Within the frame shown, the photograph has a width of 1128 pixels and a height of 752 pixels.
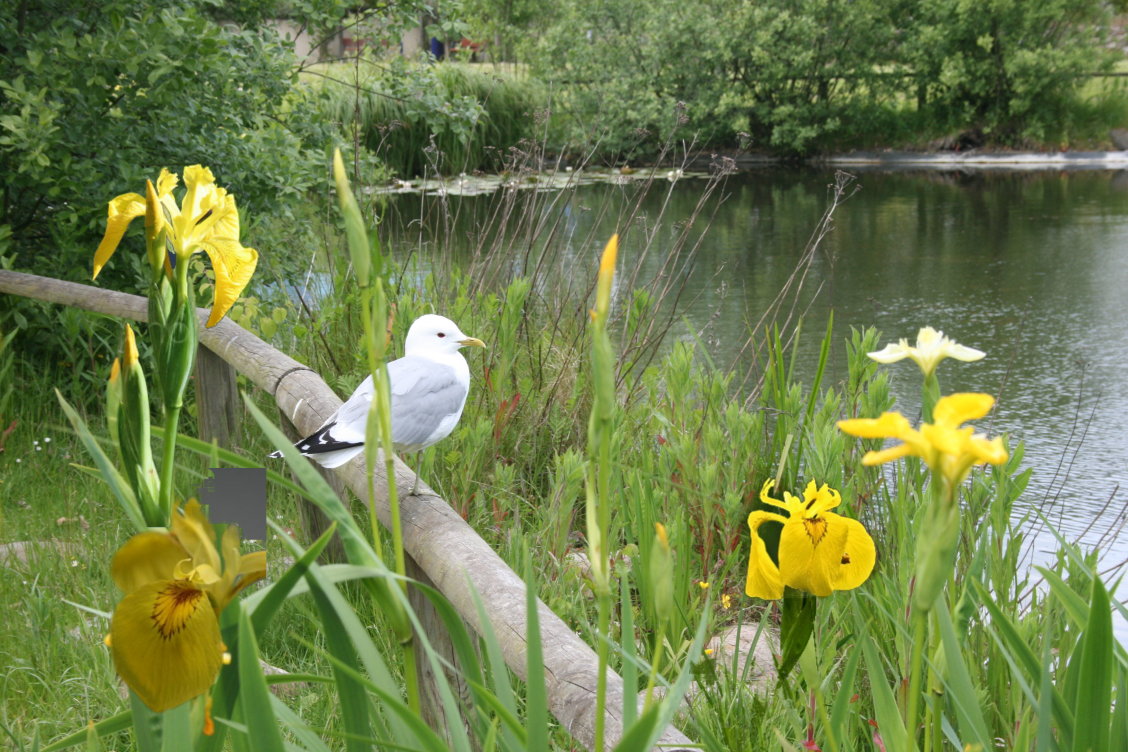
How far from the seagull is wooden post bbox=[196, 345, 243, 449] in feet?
3.91

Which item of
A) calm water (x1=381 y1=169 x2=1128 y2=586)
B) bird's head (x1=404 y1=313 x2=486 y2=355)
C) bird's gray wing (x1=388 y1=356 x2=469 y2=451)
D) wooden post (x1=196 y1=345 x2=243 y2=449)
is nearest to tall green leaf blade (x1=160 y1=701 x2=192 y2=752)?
bird's gray wing (x1=388 y1=356 x2=469 y2=451)

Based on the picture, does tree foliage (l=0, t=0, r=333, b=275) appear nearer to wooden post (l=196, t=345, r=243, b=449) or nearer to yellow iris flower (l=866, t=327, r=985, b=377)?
wooden post (l=196, t=345, r=243, b=449)

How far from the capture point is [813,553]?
2.47 ft

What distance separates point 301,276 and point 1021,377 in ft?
13.7

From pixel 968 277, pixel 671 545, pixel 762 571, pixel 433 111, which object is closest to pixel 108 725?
pixel 762 571

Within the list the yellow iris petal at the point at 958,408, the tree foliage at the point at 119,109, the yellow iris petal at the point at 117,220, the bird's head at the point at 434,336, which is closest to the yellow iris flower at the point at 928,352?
the yellow iris petal at the point at 958,408

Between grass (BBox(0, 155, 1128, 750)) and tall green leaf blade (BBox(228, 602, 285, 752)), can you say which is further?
grass (BBox(0, 155, 1128, 750))

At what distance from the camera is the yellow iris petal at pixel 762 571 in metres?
0.77

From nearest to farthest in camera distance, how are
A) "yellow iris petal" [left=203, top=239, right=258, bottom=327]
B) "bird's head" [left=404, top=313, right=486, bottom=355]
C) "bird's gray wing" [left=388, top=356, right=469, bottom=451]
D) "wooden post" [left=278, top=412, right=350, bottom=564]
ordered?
"yellow iris petal" [left=203, top=239, right=258, bottom=327]
"bird's gray wing" [left=388, top=356, right=469, bottom=451]
"bird's head" [left=404, top=313, right=486, bottom=355]
"wooden post" [left=278, top=412, right=350, bottom=564]

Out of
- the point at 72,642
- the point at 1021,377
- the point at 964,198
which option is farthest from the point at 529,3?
the point at 72,642

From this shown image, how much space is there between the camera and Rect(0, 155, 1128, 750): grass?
107 centimetres

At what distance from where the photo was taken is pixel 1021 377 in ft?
20.5

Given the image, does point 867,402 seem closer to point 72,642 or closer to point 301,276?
point 72,642

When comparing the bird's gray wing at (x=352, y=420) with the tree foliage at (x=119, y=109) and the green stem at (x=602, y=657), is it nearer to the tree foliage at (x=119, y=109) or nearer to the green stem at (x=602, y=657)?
the green stem at (x=602, y=657)
